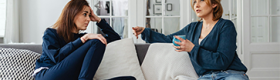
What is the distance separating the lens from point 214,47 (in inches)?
54.5

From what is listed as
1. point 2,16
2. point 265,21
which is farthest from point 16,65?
point 265,21

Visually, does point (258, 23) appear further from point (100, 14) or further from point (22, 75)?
point (22, 75)

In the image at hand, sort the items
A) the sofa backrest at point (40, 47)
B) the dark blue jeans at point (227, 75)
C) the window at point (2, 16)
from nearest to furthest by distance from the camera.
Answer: the dark blue jeans at point (227, 75) → the sofa backrest at point (40, 47) → the window at point (2, 16)

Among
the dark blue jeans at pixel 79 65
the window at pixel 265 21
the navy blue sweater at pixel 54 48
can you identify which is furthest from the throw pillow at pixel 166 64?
the window at pixel 265 21

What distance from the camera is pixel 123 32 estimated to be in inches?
127

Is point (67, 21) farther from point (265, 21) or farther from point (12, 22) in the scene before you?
point (265, 21)

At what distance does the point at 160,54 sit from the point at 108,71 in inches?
19.3

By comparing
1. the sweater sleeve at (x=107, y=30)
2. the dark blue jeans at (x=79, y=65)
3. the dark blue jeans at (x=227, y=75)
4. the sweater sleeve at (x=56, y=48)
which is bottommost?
the dark blue jeans at (x=227, y=75)

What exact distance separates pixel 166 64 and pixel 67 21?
35.6 inches

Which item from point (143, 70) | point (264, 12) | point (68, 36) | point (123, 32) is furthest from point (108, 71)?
point (264, 12)

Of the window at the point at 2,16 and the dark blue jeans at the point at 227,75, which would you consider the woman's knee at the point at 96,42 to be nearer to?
the dark blue jeans at the point at 227,75

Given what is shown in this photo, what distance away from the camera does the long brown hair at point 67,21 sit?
1.58 meters

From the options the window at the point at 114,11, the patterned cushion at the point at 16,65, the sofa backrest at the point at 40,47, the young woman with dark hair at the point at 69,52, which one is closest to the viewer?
the young woman with dark hair at the point at 69,52

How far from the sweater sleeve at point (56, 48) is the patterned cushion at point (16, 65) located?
0.25 m
